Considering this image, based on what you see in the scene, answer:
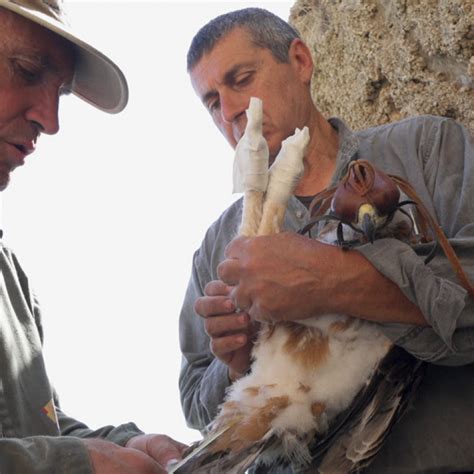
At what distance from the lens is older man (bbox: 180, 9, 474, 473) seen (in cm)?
216

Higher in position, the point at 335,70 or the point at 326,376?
the point at 335,70

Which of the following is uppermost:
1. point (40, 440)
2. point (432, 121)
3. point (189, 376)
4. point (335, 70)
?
point (335, 70)

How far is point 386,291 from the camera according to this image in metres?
2.17

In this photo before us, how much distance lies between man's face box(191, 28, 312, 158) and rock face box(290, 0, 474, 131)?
0.58m

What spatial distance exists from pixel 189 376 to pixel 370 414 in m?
0.91

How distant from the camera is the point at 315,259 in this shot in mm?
2191

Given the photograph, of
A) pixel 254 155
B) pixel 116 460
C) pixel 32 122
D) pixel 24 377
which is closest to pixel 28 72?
pixel 32 122

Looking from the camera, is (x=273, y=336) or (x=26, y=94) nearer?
(x=273, y=336)

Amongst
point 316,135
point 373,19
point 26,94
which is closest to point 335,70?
point 373,19

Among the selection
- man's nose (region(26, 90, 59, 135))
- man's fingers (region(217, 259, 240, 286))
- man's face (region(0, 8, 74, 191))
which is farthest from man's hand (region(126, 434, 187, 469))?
man's nose (region(26, 90, 59, 135))

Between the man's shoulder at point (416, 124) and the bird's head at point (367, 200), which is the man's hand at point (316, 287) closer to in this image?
the bird's head at point (367, 200)

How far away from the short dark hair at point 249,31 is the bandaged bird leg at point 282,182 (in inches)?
37.2

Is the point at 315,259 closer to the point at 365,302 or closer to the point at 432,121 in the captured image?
the point at 365,302

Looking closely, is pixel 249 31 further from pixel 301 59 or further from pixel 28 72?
pixel 28 72
